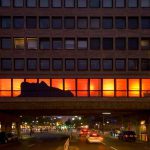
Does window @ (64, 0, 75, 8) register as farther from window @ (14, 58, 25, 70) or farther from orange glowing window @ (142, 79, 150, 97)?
orange glowing window @ (142, 79, 150, 97)

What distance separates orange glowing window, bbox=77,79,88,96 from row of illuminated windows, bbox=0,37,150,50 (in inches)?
206

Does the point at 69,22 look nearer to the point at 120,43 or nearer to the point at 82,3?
the point at 82,3

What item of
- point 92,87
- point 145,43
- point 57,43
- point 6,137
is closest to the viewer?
point 6,137

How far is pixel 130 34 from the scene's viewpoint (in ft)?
245

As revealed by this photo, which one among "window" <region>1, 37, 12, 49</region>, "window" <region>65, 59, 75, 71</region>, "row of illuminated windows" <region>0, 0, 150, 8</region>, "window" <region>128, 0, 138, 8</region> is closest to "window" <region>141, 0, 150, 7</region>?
"row of illuminated windows" <region>0, 0, 150, 8</region>

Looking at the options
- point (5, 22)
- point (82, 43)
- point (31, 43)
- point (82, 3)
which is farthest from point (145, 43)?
point (5, 22)

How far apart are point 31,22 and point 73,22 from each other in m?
6.21

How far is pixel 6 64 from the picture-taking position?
241 feet

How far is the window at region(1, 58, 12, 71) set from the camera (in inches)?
2874

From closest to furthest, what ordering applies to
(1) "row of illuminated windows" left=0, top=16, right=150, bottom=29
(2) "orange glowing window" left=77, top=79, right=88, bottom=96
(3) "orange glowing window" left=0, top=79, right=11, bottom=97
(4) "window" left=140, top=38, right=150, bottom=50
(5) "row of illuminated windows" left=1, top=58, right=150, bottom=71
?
(3) "orange glowing window" left=0, top=79, right=11, bottom=97, (2) "orange glowing window" left=77, top=79, right=88, bottom=96, (5) "row of illuminated windows" left=1, top=58, right=150, bottom=71, (1) "row of illuminated windows" left=0, top=16, right=150, bottom=29, (4) "window" left=140, top=38, right=150, bottom=50

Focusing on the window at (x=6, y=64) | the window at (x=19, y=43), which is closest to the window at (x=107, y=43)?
the window at (x=19, y=43)

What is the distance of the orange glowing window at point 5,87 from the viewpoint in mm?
71562

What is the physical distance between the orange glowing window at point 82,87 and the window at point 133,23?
10.8m

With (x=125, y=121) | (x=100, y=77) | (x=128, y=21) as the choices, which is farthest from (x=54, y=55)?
(x=125, y=121)
